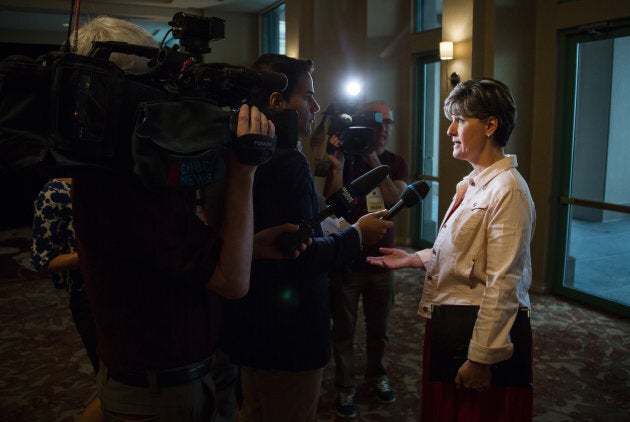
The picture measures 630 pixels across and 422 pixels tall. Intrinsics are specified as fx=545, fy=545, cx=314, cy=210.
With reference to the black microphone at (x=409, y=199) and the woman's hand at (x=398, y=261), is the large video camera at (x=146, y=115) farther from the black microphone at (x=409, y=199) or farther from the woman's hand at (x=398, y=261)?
the woman's hand at (x=398, y=261)

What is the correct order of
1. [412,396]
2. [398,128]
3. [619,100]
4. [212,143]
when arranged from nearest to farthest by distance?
[212,143]
[412,396]
[619,100]
[398,128]

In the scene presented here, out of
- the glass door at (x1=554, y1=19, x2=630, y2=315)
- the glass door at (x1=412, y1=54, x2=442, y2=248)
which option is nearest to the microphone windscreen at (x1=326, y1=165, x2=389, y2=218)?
the glass door at (x1=554, y1=19, x2=630, y2=315)

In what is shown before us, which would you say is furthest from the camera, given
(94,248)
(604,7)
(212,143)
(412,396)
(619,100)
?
(619,100)

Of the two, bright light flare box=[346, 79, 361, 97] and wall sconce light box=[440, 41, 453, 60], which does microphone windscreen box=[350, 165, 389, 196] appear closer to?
wall sconce light box=[440, 41, 453, 60]

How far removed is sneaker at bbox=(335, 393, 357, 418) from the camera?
8.68 feet

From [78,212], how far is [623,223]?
4.40 metres

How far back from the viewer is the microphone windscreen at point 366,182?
1.50 metres

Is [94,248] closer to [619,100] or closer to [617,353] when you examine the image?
[617,353]

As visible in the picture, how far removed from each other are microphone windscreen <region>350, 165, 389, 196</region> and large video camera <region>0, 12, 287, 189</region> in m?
0.51

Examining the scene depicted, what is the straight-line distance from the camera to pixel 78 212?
3.46 ft

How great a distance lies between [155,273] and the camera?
106 centimetres

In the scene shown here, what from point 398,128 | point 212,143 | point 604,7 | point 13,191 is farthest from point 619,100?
point 13,191

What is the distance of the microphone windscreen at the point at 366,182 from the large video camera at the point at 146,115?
1.67 ft

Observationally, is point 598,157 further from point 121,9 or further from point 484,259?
point 121,9
